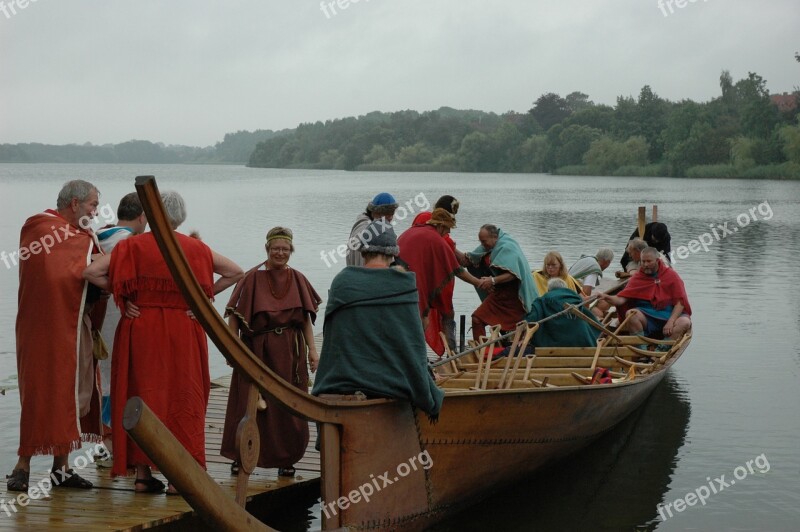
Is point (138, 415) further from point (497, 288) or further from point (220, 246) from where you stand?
point (220, 246)

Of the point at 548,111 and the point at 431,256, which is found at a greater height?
the point at 548,111

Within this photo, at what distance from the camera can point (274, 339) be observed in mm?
6656

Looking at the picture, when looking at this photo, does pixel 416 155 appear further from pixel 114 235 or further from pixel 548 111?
pixel 114 235

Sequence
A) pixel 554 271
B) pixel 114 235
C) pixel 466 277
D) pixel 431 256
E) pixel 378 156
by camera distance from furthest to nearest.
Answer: pixel 378 156
pixel 554 271
pixel 466 277
pixel 431 256
pixel 114 235

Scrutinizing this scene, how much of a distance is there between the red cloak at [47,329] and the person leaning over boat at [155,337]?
0.58 ft

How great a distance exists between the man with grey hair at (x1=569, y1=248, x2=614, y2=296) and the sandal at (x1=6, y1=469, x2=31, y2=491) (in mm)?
7889

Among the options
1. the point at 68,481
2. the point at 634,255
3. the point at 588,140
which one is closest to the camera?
the point at 68,481

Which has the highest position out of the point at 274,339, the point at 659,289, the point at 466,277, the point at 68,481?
the point at 466,277

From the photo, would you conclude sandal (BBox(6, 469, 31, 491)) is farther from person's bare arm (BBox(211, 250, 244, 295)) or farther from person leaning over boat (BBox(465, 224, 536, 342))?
person leaning over boat (BBox(465, 224, 536, 342))

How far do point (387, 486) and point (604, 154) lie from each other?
11574 cm

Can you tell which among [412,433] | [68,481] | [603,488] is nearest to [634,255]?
[603,488]

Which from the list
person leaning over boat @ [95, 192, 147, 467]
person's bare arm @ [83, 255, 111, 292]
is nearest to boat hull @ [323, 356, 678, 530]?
person's bare arm @ [83, 255, 111, 292]

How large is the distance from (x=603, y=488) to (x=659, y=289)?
307cm

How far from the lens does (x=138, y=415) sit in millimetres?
4273
